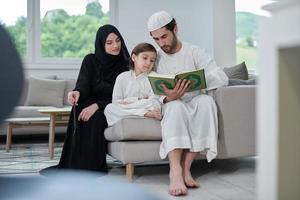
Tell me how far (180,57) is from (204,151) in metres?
0.55

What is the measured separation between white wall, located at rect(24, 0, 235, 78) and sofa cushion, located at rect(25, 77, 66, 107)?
0.42 metres

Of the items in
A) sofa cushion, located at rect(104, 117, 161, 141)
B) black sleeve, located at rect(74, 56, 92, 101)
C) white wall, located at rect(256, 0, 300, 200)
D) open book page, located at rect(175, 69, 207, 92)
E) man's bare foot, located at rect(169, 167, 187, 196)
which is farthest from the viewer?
black sleeve, located at rect(74, 56, 92, 101)

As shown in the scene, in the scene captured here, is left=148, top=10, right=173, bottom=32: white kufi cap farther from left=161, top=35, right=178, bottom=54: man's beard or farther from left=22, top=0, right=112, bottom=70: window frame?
left=22, top=0, right=112, bottom=70: window frame

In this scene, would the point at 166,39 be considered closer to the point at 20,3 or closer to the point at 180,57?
the point at 180,57

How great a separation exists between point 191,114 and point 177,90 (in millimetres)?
143

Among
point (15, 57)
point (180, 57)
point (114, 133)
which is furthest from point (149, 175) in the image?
point (15, 57)

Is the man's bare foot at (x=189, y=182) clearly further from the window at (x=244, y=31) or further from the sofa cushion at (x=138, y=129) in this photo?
the window at (x=244, y=31)

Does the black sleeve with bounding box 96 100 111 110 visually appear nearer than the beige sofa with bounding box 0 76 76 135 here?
Yes

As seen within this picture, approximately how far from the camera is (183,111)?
2.06 metres

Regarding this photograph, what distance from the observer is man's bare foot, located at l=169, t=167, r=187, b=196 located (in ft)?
6.24

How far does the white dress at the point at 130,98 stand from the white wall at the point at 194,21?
2744 mm

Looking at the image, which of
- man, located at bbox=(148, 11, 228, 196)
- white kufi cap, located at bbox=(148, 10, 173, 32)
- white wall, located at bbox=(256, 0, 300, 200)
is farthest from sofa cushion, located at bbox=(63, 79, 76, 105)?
white wall, located at bbox=(256, 0, 300, 200)

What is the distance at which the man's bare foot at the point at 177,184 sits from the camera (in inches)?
74.9

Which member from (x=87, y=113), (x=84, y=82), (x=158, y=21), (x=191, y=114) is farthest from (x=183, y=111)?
(x=84, y=82)
